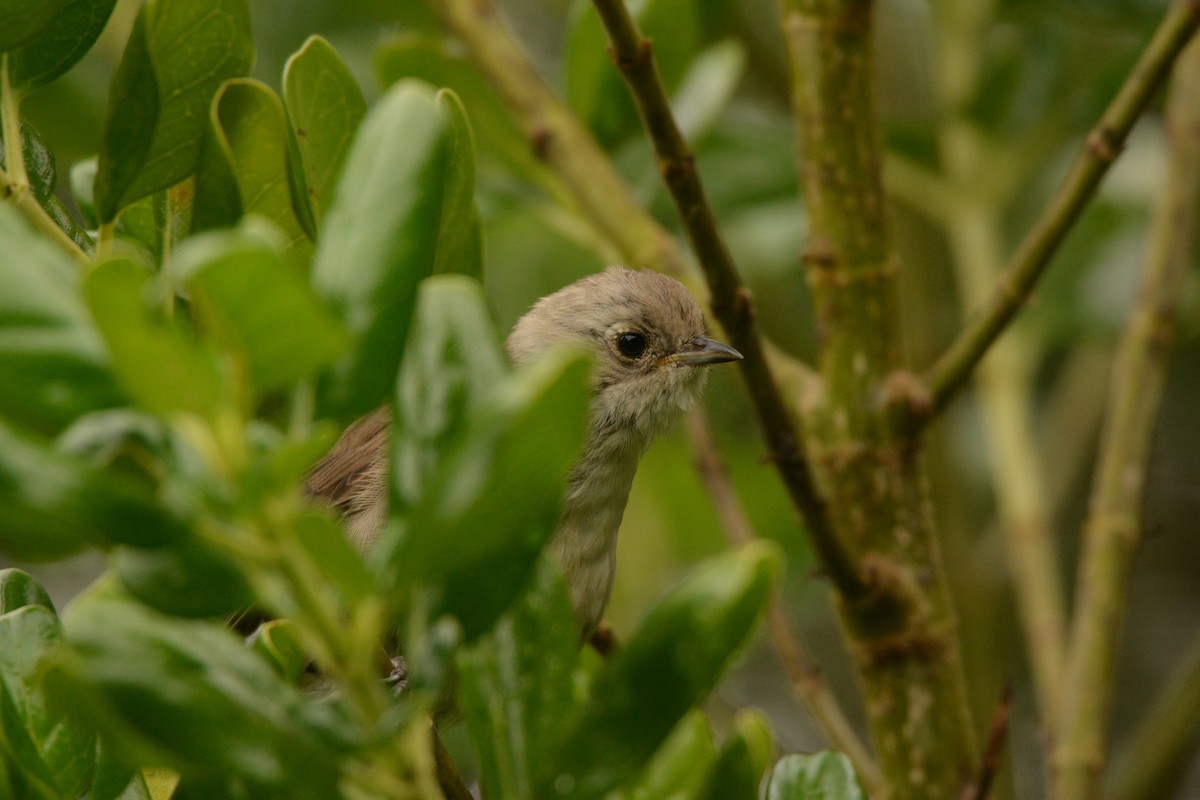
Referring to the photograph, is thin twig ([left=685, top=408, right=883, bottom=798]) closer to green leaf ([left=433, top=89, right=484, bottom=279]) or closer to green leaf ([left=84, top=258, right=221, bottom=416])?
green leaf ([left=433, top=89, right=484, bottom=279])

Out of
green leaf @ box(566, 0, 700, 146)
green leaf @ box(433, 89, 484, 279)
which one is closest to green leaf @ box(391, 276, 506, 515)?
green leaf @ box(433, 89, 484, 279)

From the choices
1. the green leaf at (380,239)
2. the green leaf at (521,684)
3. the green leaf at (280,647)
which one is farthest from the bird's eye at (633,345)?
the green leaf at (380,239)

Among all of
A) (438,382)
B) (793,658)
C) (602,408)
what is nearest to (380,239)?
(438,382)

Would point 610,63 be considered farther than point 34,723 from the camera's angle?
Yes

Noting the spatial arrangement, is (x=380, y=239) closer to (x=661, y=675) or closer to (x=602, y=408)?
(x=661, y=675)


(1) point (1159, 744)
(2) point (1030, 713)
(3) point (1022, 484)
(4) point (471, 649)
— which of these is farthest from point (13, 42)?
(2) point (1030, 713)

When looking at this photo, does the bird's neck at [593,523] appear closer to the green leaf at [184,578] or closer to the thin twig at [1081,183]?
the thin twig at [1081,183]
